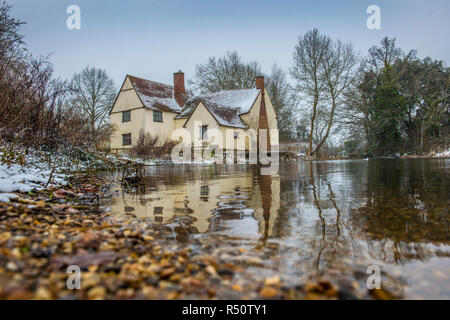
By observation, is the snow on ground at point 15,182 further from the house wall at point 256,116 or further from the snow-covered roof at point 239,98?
the snow-covered roof at point 239,98

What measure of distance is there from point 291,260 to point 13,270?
199 cm

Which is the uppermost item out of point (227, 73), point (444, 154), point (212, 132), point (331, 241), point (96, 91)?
point (227, 73)

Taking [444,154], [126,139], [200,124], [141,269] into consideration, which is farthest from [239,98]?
[141,269]

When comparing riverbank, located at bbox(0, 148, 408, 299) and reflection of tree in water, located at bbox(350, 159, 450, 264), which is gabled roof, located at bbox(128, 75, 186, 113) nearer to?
reflection of tree in water, located at bbox(350, 159, 450, 264)

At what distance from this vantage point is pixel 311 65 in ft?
88.8

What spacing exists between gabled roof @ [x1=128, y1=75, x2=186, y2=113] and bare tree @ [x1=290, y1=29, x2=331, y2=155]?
45.1ft

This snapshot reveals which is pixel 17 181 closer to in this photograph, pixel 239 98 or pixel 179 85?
pixel 239 98

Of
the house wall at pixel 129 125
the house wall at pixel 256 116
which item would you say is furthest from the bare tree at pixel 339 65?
the house wall at pixel 129 125

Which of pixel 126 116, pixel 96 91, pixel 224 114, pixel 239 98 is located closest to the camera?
pixel 224 114

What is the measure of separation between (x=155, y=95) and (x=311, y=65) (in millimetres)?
16936

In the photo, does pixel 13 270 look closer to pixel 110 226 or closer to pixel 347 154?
pixel 110 226

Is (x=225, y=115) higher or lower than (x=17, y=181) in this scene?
higher

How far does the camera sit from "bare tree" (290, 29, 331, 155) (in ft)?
87.5

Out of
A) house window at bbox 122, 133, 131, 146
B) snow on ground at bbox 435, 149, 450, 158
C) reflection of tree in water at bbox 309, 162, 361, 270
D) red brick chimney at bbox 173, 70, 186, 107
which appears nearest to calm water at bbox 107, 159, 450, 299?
reflection of tree in water at bbox 309, 162, 361, 270
